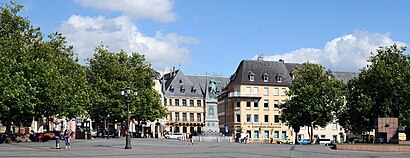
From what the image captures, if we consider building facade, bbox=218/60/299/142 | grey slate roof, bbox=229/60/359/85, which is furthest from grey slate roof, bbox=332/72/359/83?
building facade, bbox=218/60/299/142

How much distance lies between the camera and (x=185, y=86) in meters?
129

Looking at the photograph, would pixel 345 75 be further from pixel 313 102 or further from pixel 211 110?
pixel 211 110

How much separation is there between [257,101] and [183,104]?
24010mm

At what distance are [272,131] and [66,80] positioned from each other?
5893 centimetres

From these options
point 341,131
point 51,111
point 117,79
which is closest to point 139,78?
point 117,79

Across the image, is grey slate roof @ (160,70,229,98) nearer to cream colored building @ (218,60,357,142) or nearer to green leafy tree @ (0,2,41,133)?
cream colored building @ (218,60,357,142)

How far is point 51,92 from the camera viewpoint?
169 ft

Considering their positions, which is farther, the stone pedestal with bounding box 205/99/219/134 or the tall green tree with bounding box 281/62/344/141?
the tall green tree with bounding box 281/62/344/141

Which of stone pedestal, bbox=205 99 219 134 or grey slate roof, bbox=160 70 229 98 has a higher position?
grey slate roof, bbox=160 70 229 98

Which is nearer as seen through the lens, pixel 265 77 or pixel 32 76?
pixel 32 76

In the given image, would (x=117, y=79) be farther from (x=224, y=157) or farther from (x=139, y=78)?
(x=224, y=157)

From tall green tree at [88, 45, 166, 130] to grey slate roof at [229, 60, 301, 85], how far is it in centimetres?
2775

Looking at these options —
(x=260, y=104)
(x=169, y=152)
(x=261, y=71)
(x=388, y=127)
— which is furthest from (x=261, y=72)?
(x=169, y=152)

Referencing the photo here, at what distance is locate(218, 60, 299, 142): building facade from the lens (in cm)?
10688
